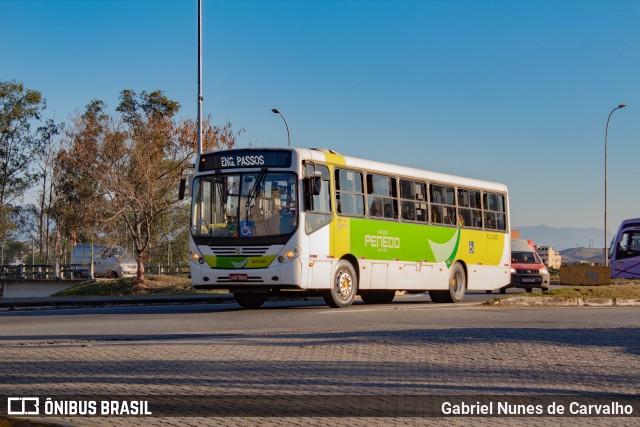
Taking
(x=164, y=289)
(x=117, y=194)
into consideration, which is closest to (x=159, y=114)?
(x=117, y=194)

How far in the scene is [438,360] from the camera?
10367 mm

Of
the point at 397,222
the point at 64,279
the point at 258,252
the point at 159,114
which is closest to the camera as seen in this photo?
the point at 258,252

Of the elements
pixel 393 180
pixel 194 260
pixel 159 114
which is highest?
pixel 159 114

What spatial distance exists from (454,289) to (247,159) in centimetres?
817

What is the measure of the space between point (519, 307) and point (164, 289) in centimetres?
1902

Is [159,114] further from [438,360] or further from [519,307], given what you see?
[438,360]

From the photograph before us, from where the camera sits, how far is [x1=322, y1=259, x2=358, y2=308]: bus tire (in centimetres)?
2096

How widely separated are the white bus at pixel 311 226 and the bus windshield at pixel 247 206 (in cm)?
2

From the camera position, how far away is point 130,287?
129ft

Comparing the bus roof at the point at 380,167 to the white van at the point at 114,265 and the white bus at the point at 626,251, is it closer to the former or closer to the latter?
the white bus at the point at 626,251

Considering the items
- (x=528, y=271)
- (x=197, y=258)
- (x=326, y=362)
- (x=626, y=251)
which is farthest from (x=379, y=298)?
(x=626, y=251)

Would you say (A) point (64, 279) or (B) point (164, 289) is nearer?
(B) point (164, 289)

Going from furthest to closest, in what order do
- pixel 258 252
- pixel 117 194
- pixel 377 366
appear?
pixel 117 194 < pixel 258 252 < pixel 377 366

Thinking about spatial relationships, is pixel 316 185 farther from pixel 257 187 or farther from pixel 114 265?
pixel 114 265
